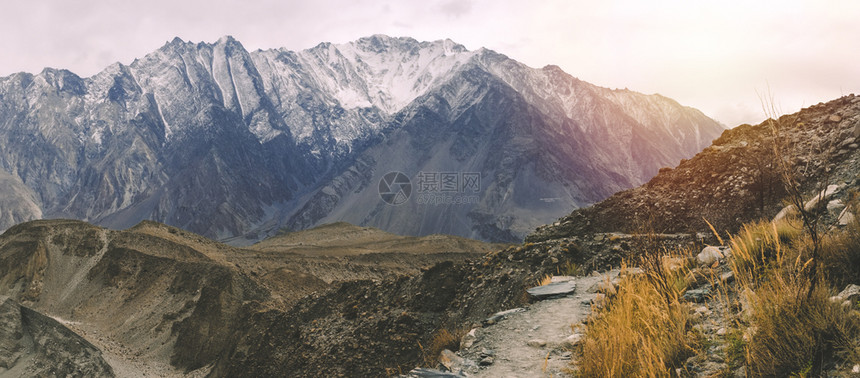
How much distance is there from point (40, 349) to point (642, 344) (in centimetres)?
3801

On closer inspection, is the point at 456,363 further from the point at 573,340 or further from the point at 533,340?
the point at 573,340

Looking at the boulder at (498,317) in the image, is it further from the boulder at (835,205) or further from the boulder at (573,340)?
the boulder at (835,205)

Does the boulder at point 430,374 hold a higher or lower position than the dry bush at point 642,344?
lower

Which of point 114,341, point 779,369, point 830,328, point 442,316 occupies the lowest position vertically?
point 114,341

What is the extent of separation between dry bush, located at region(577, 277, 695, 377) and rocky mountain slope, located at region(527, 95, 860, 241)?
5654mm

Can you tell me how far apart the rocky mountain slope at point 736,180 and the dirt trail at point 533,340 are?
13.7 ft

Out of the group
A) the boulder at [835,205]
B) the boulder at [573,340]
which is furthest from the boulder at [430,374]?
the boulder at [835,205]

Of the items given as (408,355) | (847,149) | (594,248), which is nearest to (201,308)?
(408,355)

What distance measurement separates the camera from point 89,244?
55.0 m

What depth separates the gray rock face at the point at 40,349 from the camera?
2880cm

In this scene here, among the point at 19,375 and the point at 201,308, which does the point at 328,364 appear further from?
the point at 201,308

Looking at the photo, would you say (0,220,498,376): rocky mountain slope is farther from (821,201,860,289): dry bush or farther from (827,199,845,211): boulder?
(821,201,860,289): dry bush

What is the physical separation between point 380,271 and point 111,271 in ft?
96.7

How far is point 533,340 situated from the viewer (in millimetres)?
5754
